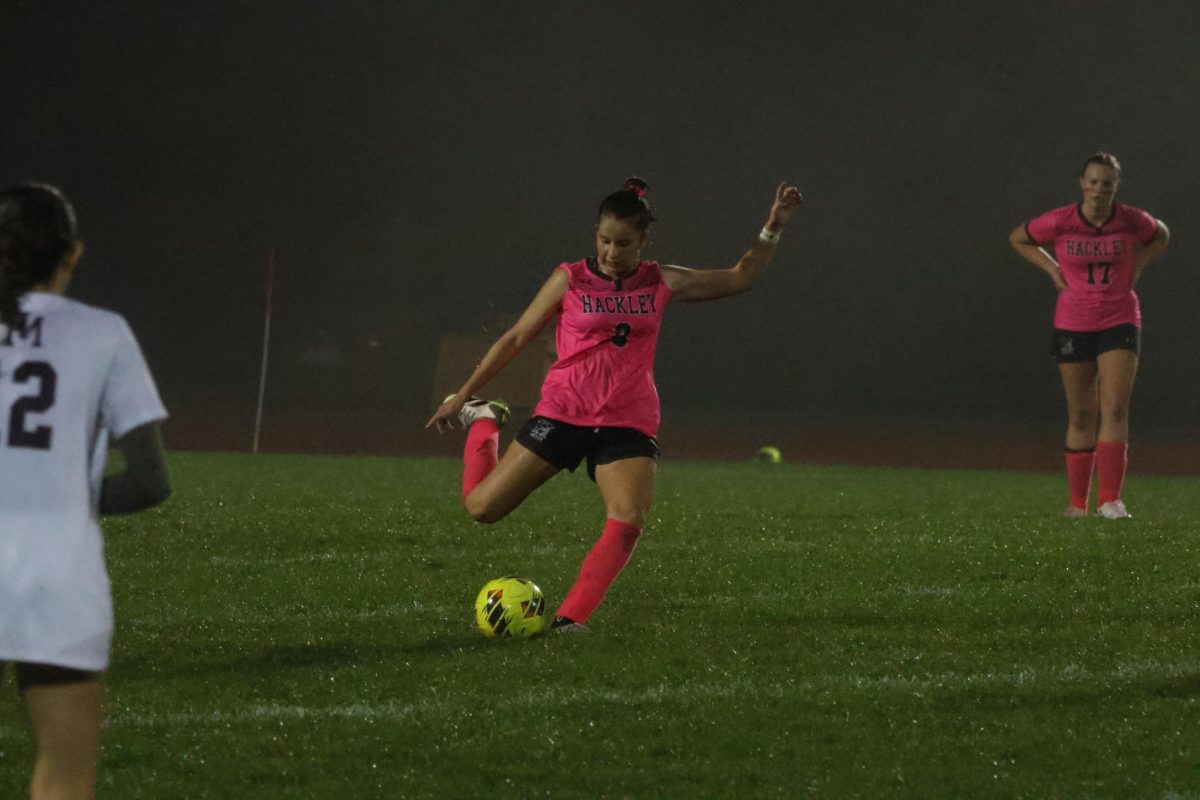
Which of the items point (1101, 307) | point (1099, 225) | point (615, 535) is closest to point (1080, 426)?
point (1101, 307)

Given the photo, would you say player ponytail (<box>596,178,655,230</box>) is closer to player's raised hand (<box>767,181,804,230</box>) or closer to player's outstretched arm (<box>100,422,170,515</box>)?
player's raised hand (<box>767,181,804,230</box>)

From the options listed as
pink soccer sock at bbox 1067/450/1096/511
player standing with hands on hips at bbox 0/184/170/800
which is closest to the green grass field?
pink soccer sock at bbox 1067/450/1096/511

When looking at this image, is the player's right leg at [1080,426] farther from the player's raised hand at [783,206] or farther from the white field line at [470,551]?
the player's raised hand at [783,206]

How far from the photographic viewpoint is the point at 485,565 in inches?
305

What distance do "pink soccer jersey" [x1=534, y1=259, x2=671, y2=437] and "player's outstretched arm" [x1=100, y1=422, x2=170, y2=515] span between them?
3.33 m

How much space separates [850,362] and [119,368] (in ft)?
81.9

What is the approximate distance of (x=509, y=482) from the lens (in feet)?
20.0

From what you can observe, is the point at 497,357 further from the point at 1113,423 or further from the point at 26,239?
the point at 1113,423

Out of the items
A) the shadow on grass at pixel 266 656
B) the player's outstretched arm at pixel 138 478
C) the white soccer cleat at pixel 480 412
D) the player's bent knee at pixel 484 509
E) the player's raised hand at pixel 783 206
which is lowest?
the shadow on grass at pixel 266 656

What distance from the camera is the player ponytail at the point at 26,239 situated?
8.47 ft

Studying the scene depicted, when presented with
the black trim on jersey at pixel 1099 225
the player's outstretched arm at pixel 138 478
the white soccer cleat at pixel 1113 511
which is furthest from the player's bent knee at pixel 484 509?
the black trim on jersey at pixel 1099 225

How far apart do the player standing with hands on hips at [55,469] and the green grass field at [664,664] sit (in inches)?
44.0

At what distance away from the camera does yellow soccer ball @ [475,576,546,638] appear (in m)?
5.66

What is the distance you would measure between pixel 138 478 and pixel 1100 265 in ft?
26.8
